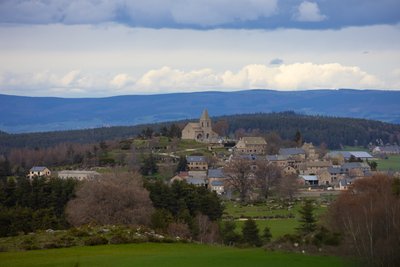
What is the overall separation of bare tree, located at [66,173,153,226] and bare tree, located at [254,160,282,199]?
135 feet

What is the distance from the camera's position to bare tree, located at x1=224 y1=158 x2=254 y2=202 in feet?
266

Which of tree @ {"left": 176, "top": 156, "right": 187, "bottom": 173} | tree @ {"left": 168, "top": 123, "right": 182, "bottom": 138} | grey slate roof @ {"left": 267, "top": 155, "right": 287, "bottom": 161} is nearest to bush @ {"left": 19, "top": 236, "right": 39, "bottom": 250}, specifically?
tree @ {"left": 176, "top": 156, "right": 187, "bottom": 173}

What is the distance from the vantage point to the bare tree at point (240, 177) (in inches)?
3187

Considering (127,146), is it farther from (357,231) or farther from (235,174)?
(357,231)

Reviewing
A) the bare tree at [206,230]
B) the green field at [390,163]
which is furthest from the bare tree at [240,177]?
the green field at [390,163]

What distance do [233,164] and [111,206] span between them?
44155mm

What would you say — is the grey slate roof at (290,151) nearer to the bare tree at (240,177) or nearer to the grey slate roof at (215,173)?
the grey slate roof at (215,173)

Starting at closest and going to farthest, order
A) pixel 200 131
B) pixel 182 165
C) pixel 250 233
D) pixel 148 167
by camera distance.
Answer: pixel 250 233
pixel 148 167
pixel 182 165
pixel 200 131

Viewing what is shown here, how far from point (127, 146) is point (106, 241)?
8182cm

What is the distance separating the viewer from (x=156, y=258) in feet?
73.9

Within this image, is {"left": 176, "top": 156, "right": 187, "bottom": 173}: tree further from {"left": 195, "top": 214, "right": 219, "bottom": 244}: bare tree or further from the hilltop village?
{"left": 195, "top": 214, "right": 219, "bottom": 244}: bare tree

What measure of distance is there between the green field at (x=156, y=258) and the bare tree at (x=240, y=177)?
55.0 metres

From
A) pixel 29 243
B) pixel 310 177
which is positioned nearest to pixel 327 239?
pixel 29 243

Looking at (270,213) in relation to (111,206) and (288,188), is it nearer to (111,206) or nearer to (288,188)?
(288,188)
